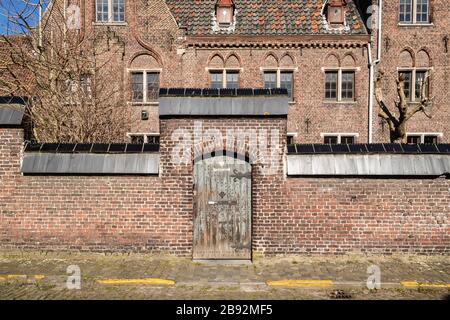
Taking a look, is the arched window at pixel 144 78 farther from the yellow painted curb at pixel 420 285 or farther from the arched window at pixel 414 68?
the yellow painted curb at pixel 420 285

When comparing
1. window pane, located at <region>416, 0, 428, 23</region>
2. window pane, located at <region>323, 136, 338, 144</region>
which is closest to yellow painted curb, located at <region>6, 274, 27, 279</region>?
window pane, located at <region>323, 136, 338, 144</region>

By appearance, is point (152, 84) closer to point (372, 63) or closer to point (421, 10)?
point (372, 63)

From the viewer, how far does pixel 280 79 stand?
56.2 feet

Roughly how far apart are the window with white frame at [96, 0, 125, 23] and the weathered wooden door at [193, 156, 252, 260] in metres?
12.5

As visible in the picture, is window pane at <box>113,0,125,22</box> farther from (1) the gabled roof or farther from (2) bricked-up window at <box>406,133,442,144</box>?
(2) bricked-up window at <box>406,133,442,144</box>

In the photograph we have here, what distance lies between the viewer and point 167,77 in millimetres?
16703

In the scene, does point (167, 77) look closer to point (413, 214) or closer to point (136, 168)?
point (136, 168)

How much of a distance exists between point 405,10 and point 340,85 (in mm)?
5180

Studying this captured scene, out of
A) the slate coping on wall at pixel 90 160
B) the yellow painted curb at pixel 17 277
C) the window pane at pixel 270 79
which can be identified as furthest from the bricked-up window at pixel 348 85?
the yellow painted curb at pixel 17 277

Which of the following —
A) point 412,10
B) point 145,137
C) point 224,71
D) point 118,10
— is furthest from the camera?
point 412,10

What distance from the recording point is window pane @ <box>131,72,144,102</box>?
1689 cm

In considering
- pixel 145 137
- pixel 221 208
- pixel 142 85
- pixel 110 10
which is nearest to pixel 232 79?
pixel 142 85

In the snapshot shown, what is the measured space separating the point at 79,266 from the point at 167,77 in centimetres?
1165

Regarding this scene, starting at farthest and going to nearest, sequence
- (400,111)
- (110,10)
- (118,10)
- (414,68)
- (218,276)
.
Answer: (414,68)
(118,10)
(110,10)
(400,111)
(218,276)
